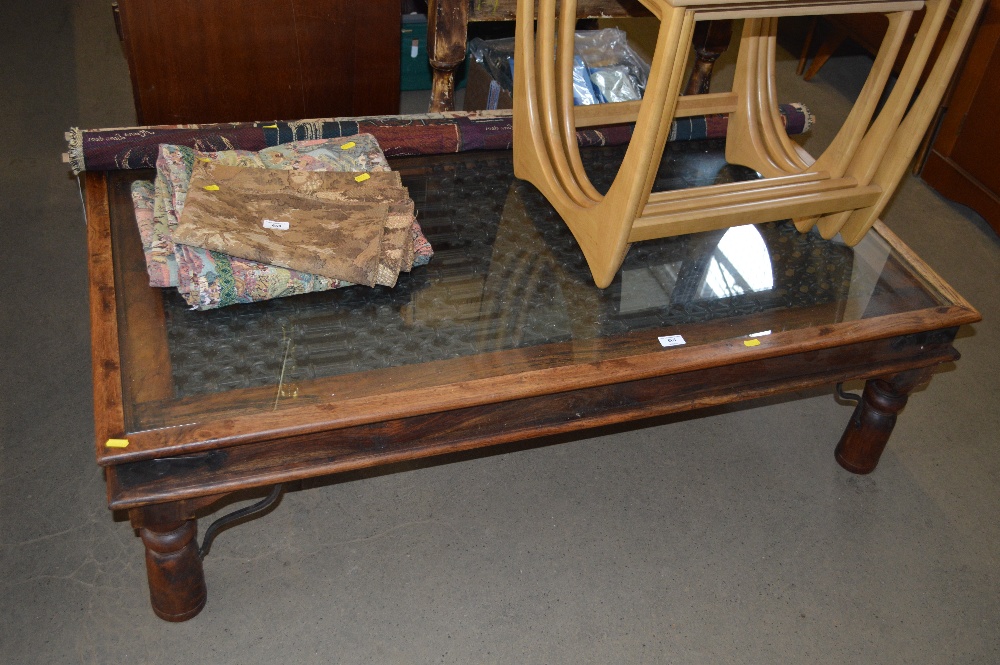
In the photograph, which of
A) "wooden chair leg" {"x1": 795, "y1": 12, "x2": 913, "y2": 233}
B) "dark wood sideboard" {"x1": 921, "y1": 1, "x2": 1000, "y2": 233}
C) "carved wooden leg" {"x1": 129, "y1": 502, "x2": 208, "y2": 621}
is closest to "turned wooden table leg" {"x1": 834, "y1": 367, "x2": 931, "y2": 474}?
"wooden chair leg" {"x1": 795, "y1": 12, "x2": 913, "y2": 233}

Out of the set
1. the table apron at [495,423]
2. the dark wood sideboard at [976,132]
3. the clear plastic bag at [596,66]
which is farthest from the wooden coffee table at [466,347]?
the dark wood sideboard at [976,132]

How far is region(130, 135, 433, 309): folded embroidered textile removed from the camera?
54.7 inches

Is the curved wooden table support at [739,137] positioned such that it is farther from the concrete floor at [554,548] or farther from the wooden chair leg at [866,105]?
the concrete floor at [554,548]

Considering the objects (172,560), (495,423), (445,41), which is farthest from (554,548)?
(445,41)

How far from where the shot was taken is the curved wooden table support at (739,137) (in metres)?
1.33

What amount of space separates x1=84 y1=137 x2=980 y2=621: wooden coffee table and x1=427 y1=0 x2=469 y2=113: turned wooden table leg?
427 mm

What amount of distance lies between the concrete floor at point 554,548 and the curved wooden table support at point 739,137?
463 mm

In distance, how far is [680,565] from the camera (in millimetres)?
1659

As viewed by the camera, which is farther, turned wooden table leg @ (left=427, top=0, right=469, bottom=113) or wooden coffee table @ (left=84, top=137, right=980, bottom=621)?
turned wooden table leg @ (left=427, top=0, right=469, bottom=113)

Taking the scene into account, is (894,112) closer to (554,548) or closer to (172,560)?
(554,548)

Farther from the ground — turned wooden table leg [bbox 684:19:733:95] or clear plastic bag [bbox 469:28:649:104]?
turned wooden table leg [bbox 684:19:733:95]

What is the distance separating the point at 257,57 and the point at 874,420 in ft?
4.94

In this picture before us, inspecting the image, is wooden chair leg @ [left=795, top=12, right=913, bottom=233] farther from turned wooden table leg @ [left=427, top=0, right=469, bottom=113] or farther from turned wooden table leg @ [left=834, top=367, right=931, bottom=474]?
turned wooden table leg @ [left=427, top=0, right=469, bottom=113]

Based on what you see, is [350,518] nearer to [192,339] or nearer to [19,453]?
[192,339]
